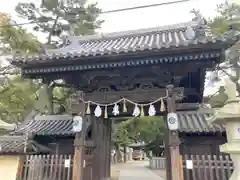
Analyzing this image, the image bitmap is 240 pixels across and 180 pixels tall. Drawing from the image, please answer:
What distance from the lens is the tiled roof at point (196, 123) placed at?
23.6ft

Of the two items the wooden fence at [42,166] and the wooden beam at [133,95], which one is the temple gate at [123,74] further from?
the wooden fence at [42,166]

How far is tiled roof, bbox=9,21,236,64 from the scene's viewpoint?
521 cm

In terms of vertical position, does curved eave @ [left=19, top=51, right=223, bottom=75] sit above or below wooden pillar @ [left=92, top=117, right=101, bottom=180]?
above

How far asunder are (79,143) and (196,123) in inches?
166

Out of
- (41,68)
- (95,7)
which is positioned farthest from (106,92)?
(95,7)

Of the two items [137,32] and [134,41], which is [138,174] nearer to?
[137,32]

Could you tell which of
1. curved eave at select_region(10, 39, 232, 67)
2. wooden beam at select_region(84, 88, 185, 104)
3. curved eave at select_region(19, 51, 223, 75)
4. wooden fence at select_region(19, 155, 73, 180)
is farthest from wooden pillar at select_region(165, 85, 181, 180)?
wooden fence at select_region(19, 155, 73, 180)

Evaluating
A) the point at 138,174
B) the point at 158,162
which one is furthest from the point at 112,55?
the point at 158,162

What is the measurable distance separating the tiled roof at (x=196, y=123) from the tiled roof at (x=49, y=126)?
421 cm

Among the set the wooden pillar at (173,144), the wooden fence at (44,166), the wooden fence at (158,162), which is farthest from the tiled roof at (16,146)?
the wooden fence at (158,162)

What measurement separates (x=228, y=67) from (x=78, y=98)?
12.5 metres

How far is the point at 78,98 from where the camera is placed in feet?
21.8

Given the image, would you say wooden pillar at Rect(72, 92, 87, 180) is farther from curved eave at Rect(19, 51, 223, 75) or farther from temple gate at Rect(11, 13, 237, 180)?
curved eave at Rect(19, 51, 223, 75)

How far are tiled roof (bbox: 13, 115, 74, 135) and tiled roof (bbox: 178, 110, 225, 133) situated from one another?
4208mm
